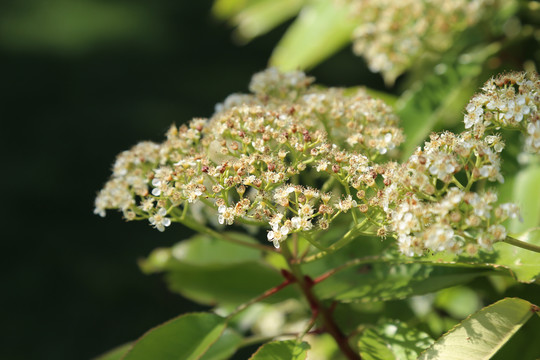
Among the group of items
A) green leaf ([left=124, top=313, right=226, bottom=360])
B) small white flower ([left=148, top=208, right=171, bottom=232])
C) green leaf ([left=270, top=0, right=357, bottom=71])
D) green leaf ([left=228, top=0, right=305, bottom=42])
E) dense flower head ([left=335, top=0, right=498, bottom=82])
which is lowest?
green leaf ([left=124, top=313, right=226, bottom=360])

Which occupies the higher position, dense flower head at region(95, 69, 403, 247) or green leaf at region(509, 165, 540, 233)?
dense flower head at region(95, 69, 403, 247)

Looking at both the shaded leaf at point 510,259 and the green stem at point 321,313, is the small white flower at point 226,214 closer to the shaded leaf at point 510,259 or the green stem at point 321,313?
the green stem at point 321,313

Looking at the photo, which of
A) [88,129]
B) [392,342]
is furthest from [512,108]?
[88,129]

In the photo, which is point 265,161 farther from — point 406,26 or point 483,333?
point 406,26

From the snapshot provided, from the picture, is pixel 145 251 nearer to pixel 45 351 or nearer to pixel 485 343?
pixel 45 351

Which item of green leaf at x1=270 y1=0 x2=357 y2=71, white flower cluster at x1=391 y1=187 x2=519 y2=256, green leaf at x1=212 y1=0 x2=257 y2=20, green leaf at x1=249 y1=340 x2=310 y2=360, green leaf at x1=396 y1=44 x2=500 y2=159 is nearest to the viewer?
white flower cluster at x1=391 y1=187 x2=519 y2=256

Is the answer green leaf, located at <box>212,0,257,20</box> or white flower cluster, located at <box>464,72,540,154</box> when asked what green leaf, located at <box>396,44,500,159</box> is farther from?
green leaf, located at <box>212,0,257,20</box>

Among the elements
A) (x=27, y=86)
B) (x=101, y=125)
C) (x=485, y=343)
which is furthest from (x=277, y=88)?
(x=27, y=86)

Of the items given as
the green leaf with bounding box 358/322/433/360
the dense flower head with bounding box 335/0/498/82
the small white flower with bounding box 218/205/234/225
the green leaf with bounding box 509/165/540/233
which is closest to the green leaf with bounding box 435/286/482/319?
the green leaf with bounding box 509/165/540/233
